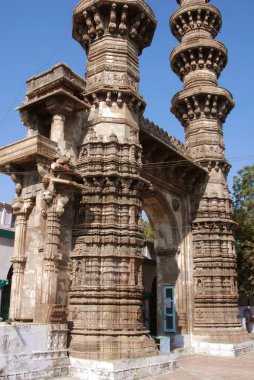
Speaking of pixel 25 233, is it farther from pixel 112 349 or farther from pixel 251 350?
pixel 251 350

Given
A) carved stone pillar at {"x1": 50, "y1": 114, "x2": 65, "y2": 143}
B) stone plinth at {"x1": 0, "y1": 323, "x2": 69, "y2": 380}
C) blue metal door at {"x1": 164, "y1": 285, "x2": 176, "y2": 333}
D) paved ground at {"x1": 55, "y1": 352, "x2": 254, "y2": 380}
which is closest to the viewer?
stone plinth at {"x1": 0, "y1": 323, "x2": 69, "y2": 380}

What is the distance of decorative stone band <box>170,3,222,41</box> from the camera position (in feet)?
69.7

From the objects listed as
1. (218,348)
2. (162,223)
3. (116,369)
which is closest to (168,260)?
(162,223)

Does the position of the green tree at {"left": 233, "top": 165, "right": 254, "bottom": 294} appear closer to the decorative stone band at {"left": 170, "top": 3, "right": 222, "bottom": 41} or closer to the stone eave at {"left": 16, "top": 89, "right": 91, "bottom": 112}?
the decorative stone band at {"left": 170, "top": 3, "right": 222, "bottom": 41}

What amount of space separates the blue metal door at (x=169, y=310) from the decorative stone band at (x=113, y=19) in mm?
10331

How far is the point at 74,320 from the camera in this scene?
1153cm

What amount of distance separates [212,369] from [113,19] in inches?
482

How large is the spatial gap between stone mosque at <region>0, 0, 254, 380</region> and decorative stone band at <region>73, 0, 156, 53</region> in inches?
1.5

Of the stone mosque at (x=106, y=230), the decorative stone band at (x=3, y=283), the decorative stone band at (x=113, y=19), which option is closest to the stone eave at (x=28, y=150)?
the stone mosque at (x=106, y=230)

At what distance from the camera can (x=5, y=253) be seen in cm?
1962

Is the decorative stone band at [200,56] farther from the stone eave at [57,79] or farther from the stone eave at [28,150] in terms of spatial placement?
the stone eave at [28,150]

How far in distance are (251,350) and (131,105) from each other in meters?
11.7

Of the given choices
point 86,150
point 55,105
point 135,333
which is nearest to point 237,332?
point 135,333

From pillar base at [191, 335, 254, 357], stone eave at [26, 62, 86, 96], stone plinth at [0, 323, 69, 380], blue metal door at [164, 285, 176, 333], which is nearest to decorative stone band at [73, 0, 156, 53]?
stone eave at [26, 62, 86, 96]
